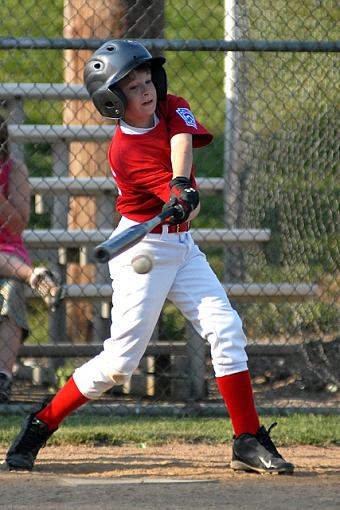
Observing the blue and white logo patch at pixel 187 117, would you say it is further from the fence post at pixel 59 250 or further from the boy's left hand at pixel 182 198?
the fence post at pixel 59 250

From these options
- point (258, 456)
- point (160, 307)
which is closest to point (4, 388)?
point (160, 307)

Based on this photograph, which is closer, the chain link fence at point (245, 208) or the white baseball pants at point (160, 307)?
the white baseball pants at point (160, 307)

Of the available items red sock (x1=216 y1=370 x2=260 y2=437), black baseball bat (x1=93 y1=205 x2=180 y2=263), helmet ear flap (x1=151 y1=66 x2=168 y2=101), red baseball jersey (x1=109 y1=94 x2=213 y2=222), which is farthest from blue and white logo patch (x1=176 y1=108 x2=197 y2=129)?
red sock (x1=216 y1=370 x2=260 y2=437)

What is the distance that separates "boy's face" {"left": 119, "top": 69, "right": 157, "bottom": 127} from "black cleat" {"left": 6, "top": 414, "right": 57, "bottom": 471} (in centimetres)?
144

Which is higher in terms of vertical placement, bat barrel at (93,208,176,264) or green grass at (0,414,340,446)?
bat barrel at (93,208,176,264)

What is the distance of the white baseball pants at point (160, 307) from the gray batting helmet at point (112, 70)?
0.51 metres

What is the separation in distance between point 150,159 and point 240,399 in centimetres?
109

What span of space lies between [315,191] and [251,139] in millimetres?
561

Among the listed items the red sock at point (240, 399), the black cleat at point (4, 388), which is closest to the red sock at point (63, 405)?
the red sock at point (240, 399)

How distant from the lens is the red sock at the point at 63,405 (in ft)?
16.2

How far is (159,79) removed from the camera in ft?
15.6

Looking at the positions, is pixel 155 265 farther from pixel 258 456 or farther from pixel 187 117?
pixel 258 456

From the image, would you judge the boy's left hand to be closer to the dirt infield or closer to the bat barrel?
the bat barrel

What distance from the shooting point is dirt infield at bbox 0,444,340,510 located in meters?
4.28
